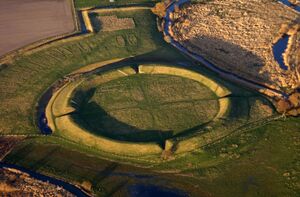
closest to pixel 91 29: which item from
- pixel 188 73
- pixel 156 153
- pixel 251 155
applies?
pixel 188 73

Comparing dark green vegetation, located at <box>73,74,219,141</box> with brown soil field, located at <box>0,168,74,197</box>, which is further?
dark green vegetation, located at <box>73,74,219,141</box>

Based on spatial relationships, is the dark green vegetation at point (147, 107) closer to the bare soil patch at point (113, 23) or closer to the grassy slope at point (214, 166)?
the grassy slope at point (214, 166)

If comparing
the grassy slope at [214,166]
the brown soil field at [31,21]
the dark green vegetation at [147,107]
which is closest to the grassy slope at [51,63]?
the brown soil field at [31,21]

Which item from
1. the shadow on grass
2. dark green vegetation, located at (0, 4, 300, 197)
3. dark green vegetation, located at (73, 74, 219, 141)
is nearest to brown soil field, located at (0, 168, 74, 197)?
dark green vegetation, located at (0, 4, 300, 197)

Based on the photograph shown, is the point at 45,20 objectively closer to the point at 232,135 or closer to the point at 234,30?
the point at 234,30

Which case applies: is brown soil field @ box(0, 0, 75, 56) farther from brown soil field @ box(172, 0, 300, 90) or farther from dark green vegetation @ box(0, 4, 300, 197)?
brown soil field @ box(172, 0, 300, 90)

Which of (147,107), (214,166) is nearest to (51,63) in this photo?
(147,107)
